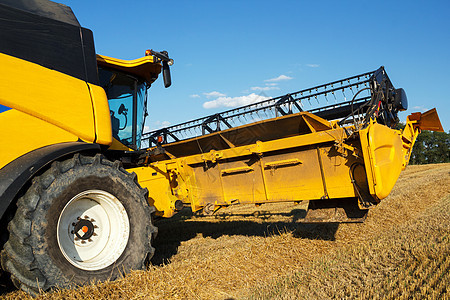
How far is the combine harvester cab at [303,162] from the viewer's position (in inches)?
135

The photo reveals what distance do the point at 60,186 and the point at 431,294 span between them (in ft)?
9.30

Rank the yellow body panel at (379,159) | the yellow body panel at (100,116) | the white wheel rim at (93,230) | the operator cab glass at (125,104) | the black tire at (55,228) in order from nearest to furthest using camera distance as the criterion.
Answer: the black tire at (55,228)
the white wheel rim at (93,230)
the yellow body panel at (100,116)
the yellow body panel at (379,159)
the operator cab glass at (125,104)

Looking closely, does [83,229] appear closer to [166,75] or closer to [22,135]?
[22,135]

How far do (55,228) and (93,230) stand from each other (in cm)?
48

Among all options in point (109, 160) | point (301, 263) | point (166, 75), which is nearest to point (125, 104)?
point (166, 75)

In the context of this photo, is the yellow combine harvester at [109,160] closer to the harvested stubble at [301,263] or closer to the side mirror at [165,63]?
the side mirror at [165,63]

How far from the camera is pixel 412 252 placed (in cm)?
323

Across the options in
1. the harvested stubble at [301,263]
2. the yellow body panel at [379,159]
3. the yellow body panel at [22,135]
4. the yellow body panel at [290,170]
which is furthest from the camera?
the yellow body panel at [290,170]

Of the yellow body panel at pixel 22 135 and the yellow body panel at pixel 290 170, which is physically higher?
the yellow body panel at pixel 22 135

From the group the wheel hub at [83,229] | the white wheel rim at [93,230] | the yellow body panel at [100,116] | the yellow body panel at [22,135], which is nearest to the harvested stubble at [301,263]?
the white wheel rim at [93,230]

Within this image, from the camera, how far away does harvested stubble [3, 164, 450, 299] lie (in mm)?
Answer: 2545

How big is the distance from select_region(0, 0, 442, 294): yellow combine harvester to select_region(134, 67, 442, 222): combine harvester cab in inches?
0.5

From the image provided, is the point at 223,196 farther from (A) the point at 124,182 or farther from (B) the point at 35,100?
(B) the point at 35,100

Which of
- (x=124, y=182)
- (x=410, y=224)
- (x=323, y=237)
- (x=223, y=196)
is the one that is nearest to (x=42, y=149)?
(x=124, y=182)
